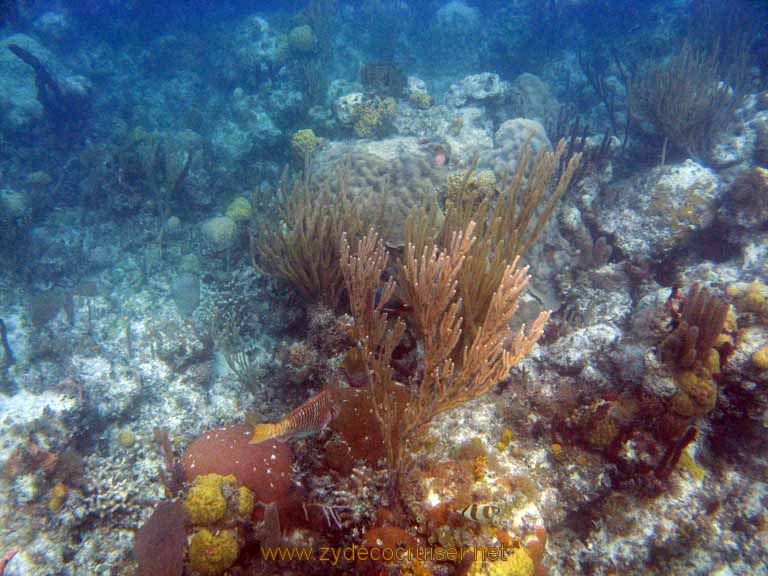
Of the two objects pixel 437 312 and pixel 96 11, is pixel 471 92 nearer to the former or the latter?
pixel 437 312

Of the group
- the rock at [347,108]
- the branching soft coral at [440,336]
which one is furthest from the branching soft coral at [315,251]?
the rock at [347,108]

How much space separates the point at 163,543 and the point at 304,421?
1.35 meters

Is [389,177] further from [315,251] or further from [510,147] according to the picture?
[510,147]

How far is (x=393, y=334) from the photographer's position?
108 inches

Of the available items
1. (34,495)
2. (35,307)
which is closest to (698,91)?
(34,495)

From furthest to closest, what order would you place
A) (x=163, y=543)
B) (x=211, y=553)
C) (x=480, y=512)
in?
(x=163, y=543)
(x=211, y=553)
(x=480, y=512)

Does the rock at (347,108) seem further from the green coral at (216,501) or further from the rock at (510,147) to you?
the green coral at (216,501)

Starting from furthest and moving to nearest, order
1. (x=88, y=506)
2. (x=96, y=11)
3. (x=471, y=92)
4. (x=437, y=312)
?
(x=96, y=11) → (x=471, y=92) → (x=88, y=506) → (x=437, y=312)

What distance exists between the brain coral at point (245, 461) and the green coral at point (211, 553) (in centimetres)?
38

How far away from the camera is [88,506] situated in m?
3.86

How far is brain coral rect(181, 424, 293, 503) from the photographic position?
3.03 m

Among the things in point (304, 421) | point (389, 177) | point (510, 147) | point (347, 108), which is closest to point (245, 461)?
point (304, 421)

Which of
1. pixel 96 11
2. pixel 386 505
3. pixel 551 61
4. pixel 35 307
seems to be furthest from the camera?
pixel 96 11

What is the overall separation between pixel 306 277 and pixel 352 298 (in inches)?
58.2
